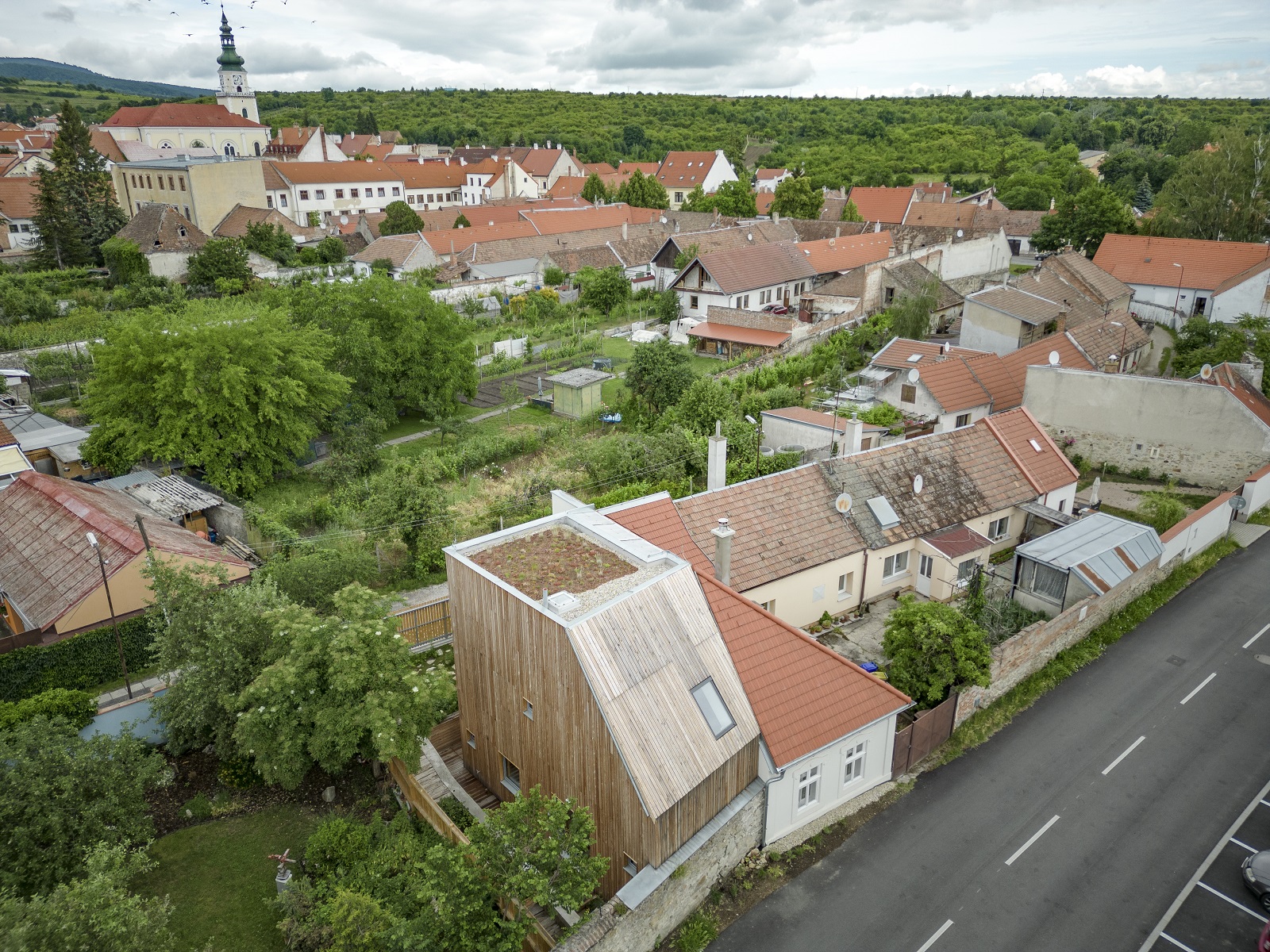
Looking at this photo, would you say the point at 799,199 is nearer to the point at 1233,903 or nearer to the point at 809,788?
the point at 809,788

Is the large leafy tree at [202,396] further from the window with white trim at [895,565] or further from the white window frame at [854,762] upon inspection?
the white window frame at [854,762]

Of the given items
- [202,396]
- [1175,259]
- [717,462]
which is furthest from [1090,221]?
[202,396]

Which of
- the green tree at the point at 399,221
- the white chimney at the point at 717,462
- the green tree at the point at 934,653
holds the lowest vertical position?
the green tree at the point at 934,653

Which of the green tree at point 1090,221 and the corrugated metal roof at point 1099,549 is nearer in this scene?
the corrugated metal roof at point 1099,549

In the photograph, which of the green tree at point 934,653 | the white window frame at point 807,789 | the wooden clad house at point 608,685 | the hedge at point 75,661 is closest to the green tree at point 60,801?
the hedge at point 75,661

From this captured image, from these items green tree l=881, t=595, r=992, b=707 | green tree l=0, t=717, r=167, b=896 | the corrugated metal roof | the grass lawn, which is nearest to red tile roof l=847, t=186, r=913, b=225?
the corrugated metal roof

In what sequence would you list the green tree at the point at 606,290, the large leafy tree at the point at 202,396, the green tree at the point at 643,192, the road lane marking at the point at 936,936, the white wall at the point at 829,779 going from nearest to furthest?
1. the road lane marking at the point at 936,936
2. the white wall at the point at 829,779
3. the large leafy tree at the point at 202,396
4. the green tree at the point at 606,290
5. the green tree at the point at 643,192

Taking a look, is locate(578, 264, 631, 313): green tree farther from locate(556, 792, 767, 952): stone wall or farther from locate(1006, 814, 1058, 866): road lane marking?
locate(1006, 814, 1058, 866): road lane marking
